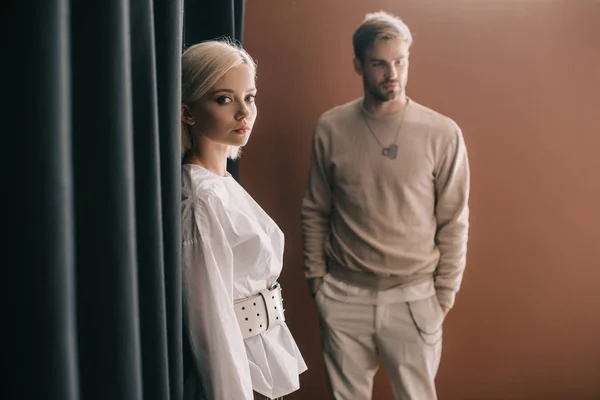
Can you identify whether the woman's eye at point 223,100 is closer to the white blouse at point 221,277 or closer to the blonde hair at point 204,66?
the blonde hair at point 204,66

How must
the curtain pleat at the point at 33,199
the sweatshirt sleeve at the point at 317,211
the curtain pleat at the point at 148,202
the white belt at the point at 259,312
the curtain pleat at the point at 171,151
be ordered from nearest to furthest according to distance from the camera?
the curtain pleat at the point at 33,199 < the curtain pleat at the point at 148,202 < the curtain pleat at the point at 171,151 < the white belt at the point at 259,312 < the sweatshirt sleeve at the point at 317,211

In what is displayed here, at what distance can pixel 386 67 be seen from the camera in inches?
74.2

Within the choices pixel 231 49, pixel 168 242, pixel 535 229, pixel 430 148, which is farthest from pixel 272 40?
pixel 168 242

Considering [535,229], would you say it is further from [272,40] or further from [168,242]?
[168,242]

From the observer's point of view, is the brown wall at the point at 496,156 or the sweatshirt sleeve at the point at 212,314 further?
the brown wall at the point at 496,156

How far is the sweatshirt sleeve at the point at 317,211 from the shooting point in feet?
6.68

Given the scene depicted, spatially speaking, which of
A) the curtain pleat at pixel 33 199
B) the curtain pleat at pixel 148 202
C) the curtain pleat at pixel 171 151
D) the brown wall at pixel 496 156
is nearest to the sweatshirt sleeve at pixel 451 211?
the brown wall at pixel 496 156

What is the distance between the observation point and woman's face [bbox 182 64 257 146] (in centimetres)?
120

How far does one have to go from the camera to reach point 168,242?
95cm

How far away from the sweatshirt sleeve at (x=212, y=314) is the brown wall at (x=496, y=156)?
4.31 feet

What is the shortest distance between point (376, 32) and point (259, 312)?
1.08 meters

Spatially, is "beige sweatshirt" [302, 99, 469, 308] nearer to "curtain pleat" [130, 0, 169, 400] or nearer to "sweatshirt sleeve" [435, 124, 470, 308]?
"sweatshirt sleeve" [435, 124, 470, 308]

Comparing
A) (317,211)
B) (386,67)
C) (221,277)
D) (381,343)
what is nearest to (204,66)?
(221,277)

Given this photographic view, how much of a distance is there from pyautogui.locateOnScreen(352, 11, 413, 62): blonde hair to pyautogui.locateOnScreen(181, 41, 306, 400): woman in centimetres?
75
